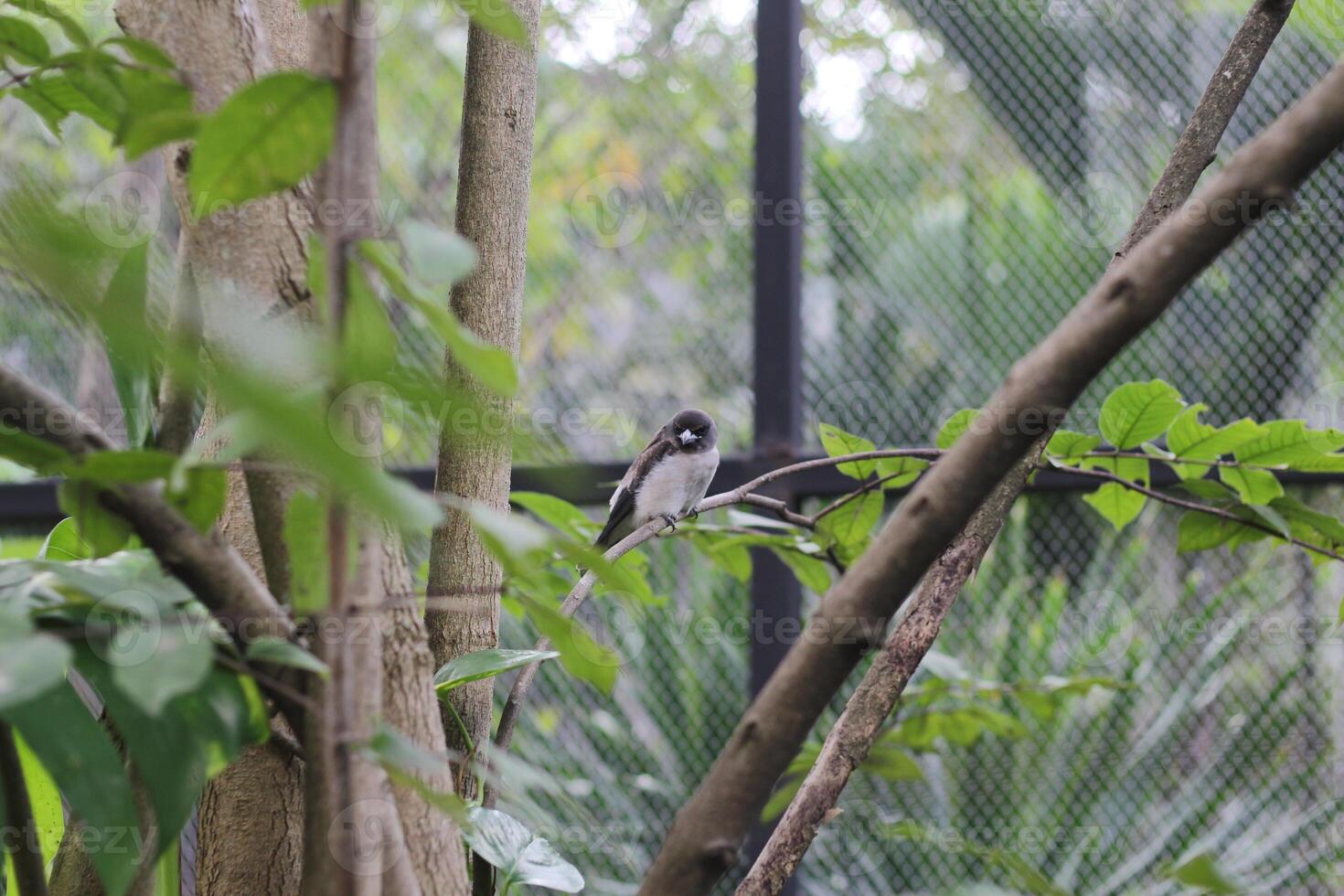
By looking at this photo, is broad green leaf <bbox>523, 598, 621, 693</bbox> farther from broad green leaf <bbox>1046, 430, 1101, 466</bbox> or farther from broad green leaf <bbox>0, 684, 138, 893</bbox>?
broad green leaf <bbox>1046, 430, 1101, 466</bbox>

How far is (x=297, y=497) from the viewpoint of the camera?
54 centimetres

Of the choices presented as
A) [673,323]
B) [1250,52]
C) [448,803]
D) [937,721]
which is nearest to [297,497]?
[448,803]

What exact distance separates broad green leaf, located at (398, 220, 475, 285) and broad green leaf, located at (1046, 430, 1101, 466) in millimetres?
883

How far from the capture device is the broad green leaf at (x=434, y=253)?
0.40m

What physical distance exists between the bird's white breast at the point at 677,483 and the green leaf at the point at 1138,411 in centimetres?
126

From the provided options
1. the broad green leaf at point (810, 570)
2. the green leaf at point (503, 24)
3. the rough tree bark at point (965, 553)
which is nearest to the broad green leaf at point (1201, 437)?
the rough tree bark at point (965, 553)

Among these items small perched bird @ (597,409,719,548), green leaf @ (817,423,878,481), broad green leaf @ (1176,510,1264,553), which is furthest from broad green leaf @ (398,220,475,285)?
small perched bird @ (597,409,719,548)

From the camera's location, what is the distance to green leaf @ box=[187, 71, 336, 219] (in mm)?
478

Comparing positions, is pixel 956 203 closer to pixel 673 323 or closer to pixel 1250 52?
pixel 673 323

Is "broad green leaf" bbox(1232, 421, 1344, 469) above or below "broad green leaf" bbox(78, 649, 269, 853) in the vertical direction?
above

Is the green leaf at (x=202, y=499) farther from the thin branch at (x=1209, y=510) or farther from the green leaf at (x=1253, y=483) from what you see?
the green leaf at (x=1253, y=483)

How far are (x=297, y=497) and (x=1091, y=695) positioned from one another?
2226 millimetres

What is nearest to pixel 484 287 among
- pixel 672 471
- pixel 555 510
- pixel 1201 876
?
pixel 555 510

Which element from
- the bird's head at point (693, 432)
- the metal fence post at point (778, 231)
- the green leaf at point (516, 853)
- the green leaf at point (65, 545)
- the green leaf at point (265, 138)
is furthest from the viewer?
the bird's head at point (693, 432)
